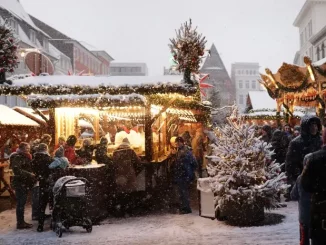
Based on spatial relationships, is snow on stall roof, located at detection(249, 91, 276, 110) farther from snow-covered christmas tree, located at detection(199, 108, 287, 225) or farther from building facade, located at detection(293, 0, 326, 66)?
snow-covered christmas tree, located at detection(199, 108, 287, 225)

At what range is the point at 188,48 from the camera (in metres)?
11.3

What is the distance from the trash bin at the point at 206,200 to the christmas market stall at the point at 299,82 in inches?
268

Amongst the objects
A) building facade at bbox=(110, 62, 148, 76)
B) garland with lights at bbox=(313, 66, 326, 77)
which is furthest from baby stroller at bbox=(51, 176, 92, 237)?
building facade at bbox=(110, 62, 148, 76)

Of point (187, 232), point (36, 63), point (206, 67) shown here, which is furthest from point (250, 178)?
point (206, 67)

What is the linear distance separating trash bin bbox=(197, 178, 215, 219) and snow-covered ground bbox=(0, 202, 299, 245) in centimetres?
18

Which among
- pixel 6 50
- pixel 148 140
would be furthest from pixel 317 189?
pixel 6 50

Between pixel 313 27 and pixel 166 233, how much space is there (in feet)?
154

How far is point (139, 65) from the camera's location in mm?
110375

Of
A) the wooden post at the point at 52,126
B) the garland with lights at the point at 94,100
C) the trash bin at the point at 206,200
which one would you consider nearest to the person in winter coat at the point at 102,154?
the garland with lights at the point at 94,100

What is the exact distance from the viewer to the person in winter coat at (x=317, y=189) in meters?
4.34

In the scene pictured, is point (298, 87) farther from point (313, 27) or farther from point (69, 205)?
point (313, 27)

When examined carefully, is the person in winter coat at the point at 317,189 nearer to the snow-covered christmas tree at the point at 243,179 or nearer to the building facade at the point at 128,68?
the snow-covered christmas tree at the point at 243,179

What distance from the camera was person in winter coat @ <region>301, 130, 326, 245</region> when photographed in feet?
14.2

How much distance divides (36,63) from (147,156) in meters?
5.36
